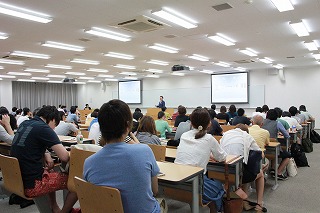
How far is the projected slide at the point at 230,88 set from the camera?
14.7 m

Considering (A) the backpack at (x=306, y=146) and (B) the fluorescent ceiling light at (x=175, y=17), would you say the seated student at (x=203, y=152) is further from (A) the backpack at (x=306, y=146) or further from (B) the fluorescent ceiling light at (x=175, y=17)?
(A) the backpack at (x=306, y=146)

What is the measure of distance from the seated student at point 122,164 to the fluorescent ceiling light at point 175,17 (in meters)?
4.03

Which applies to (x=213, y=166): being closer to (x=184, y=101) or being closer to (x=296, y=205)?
(x=296, y=205)

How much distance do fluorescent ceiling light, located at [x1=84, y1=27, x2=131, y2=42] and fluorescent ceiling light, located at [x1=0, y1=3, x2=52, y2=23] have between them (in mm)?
1129

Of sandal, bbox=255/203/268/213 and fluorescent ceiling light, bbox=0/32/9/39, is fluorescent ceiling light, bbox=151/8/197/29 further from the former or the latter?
fluorescent ceiling light, bbox=0/32/9/39

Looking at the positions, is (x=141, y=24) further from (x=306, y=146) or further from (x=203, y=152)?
(x=306, y=146)

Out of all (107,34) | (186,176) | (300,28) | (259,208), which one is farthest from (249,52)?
(186,176)

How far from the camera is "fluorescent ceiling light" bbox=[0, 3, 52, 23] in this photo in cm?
485

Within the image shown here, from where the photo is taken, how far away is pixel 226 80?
49.9 ft

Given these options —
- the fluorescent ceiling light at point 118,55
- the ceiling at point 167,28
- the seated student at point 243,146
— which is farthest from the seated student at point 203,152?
the fluorescent ceiling light at point 118,55

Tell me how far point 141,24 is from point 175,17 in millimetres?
796

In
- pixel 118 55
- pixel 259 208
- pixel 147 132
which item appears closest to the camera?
pixel 259 208

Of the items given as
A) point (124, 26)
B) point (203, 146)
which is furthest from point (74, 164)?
point (124, 26)

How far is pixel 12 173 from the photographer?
2.65 meters
